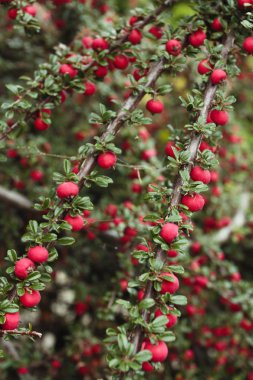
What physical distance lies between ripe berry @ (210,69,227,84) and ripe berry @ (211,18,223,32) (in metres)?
0.23

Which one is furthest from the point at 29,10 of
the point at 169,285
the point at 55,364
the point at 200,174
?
the point at 55,364

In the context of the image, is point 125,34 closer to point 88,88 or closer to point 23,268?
point 88,88

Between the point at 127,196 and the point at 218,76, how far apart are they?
4.35 feet

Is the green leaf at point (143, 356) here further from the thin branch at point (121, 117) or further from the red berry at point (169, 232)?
the thin branch at point (121, 117)

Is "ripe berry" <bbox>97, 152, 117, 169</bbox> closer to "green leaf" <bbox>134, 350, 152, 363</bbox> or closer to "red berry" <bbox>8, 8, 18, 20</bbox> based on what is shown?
"green leaf" <bbox>134, 350, 152, 363</bbox>

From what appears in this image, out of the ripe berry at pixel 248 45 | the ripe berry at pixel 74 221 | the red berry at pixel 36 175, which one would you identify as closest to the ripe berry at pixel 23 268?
the ripe berry at pixel 74 221

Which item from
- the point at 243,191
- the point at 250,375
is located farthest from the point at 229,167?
the point at 250,375

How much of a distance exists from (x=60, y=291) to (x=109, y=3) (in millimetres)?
1977

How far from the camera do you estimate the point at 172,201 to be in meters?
1.26

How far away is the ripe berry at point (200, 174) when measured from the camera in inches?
50.5

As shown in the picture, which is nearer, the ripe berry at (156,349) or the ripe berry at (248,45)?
the ripe berry at (156,349)

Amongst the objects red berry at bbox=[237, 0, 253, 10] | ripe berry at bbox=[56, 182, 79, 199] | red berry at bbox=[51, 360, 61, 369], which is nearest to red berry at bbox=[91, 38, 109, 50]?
red berry at bbox=[237, 0, 253, 10]

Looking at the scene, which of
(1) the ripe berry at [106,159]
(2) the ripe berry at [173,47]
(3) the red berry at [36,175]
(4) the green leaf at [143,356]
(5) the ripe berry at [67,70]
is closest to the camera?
(4) the green leaf at [143,356]

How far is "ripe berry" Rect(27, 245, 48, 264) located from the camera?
1.20 m
